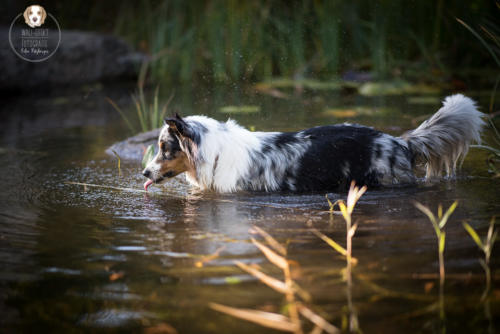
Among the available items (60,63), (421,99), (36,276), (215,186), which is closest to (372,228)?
(215,186)

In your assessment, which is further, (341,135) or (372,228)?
(341,135)

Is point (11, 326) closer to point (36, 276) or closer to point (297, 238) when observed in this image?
point (36, 276)

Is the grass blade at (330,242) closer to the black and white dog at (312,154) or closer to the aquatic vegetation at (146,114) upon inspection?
the black and white dog at (312,154)

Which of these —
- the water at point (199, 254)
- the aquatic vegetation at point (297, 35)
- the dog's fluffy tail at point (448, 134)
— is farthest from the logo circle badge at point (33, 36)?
the dog's fluffy tail at point (448, 134)

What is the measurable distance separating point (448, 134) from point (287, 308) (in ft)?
8.88

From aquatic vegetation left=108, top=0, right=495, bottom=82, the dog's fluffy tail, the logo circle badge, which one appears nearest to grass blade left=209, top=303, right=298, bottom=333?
the dog's fluffy tail

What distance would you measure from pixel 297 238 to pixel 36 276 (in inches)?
57.1

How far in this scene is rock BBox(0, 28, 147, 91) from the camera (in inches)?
395

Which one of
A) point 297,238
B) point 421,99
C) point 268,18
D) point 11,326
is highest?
point 268,18

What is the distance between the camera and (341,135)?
4676 millimetres

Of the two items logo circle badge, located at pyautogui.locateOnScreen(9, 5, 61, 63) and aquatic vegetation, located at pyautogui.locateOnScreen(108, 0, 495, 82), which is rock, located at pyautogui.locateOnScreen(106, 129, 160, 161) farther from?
logo circle badge, located at pyautogui.locateOnScreen(9, 5, 61, 63)

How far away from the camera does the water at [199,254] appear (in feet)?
8.11

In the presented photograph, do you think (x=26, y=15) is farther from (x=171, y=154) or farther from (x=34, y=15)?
(x=171, y=154)

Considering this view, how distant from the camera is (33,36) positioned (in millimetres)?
10625
